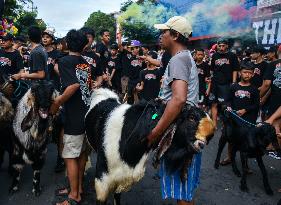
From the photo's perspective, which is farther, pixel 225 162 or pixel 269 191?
pixel 225 162

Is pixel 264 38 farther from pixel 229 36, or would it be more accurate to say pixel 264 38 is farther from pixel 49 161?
pixel 49 161

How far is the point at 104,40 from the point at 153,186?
5.27 m

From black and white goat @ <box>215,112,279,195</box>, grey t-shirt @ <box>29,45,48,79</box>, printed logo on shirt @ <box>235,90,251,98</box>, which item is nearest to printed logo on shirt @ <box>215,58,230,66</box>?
printed logo on shirt @ <box>235,90,251,98</box>

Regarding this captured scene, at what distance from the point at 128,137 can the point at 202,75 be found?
244 inches

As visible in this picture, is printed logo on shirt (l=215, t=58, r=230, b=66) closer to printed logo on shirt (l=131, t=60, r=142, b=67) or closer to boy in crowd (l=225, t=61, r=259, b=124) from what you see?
boy in crowd (l=225, t=61, r=259, b=124)

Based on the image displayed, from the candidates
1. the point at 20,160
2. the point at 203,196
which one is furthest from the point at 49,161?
the point at 203,196

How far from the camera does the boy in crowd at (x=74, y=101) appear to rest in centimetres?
398

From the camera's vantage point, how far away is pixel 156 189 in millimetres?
4914

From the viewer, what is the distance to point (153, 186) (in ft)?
16.5

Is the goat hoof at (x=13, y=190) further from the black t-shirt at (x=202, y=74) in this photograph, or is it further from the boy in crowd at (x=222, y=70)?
the black t-shirt at (x=202, y=74)

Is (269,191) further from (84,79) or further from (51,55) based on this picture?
→ (51,55)

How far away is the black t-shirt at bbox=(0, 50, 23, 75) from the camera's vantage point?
18.6ft

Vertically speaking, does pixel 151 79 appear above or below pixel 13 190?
above

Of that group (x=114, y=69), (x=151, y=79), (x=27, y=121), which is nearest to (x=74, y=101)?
(x=27, y=121)
